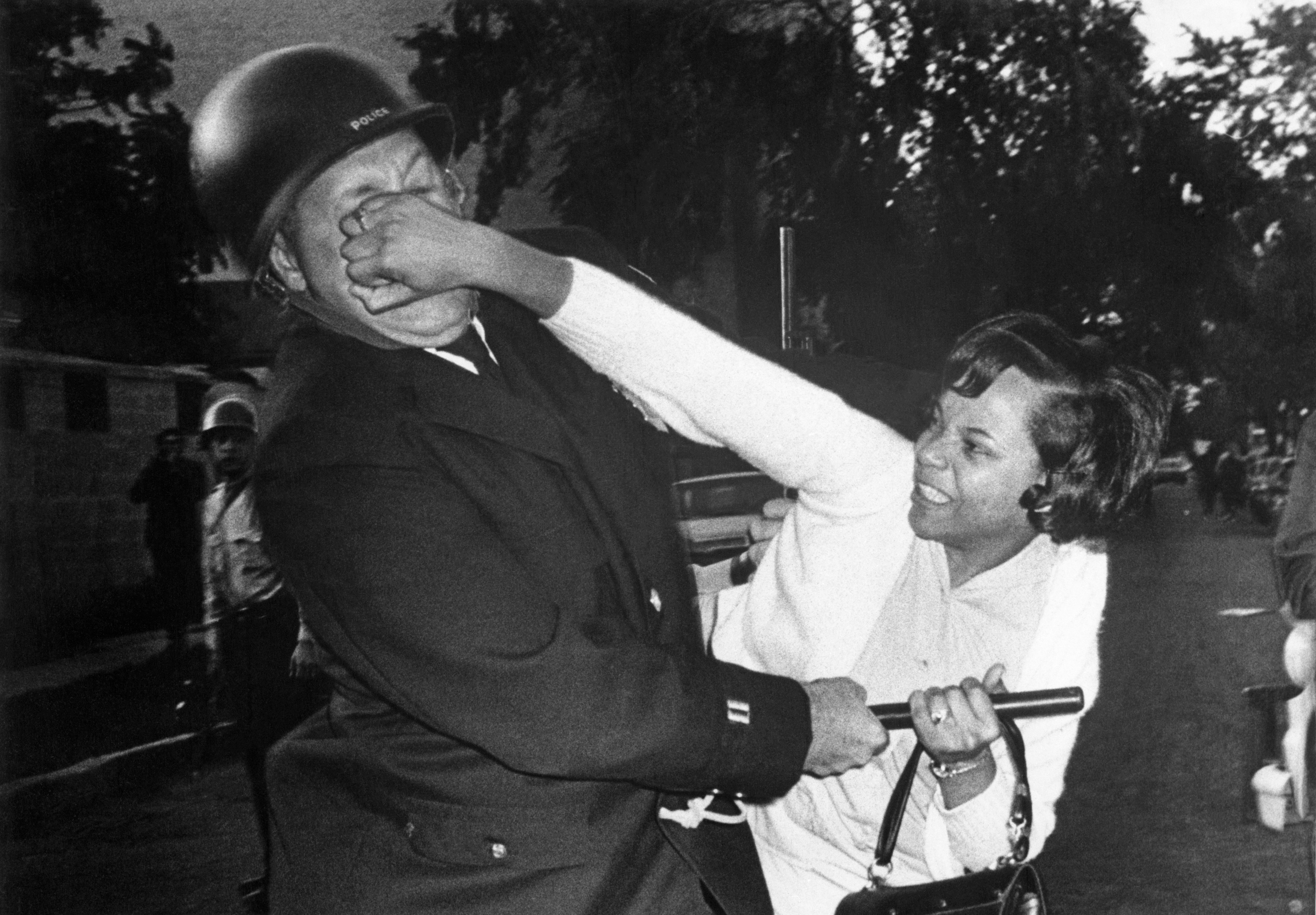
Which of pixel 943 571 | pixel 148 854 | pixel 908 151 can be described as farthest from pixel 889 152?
pixel 148 854

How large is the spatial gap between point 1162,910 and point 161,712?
6.27 ft

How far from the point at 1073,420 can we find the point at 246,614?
1.37 m

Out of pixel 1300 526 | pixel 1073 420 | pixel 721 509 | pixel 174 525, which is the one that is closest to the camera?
pixel 1073 420

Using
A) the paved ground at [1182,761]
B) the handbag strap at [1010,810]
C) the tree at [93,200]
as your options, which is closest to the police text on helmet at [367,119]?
the tree at [93,200]

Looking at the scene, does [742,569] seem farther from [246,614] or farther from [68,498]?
[68,498]

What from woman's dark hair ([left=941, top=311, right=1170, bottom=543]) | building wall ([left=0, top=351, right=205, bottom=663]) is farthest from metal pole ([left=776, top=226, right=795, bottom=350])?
building wall ([left=0, top=351, right=205, bottom=663])

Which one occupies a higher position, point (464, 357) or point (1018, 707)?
point (464, 357)

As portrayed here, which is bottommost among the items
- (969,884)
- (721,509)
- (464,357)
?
(969,884)

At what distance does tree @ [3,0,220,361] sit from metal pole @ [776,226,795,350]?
95cm

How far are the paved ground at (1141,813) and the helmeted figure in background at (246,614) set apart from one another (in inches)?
4.8

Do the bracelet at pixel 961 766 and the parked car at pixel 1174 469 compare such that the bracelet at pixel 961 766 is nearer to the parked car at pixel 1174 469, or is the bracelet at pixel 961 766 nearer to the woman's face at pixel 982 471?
the woman's face at pixel 982 471

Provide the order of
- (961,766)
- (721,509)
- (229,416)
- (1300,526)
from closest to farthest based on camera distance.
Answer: (961,766)
(721,509)
(229,416)
(1300,526)

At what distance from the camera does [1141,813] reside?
2295 millimetres

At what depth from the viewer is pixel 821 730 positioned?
1378mm
